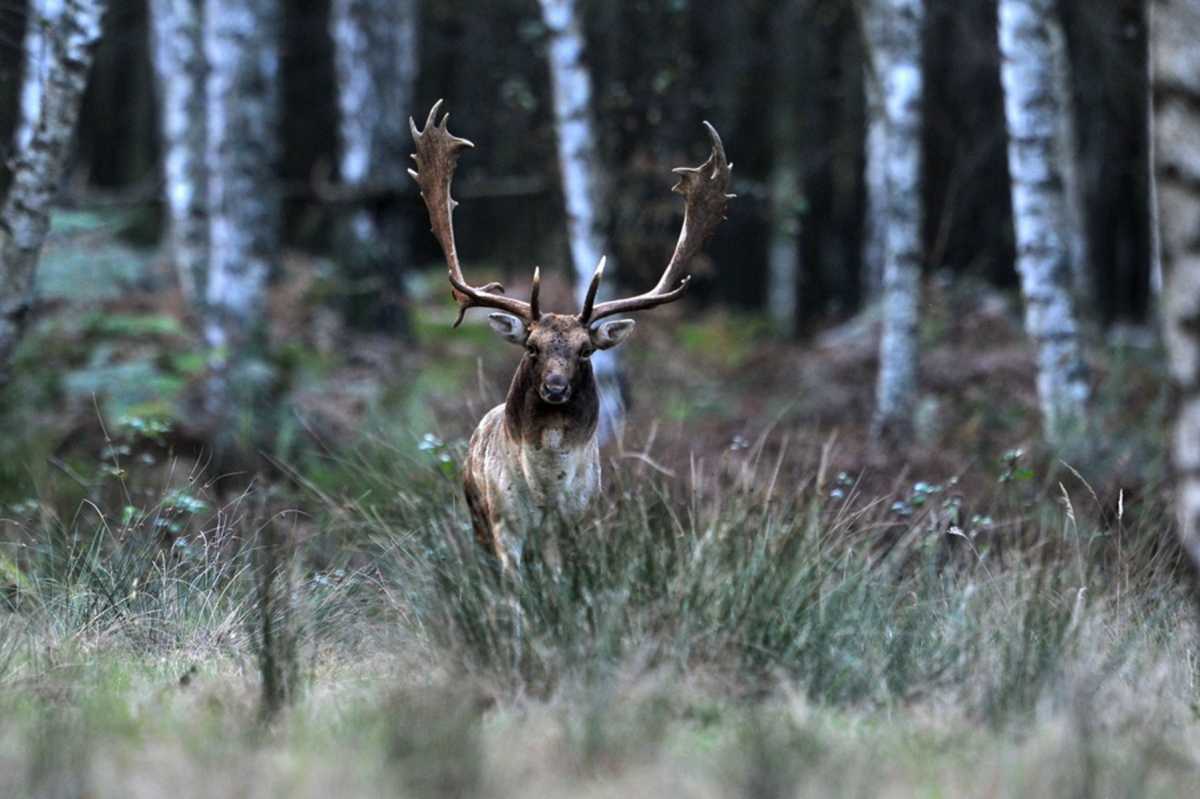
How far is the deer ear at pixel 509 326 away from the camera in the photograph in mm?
7566

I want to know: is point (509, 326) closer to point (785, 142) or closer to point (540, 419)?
point (540, 419)

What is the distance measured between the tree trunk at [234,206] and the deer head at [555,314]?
21.5 ft

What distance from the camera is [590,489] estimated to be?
748 centimetres

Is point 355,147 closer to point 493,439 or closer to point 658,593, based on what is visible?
point 493,439

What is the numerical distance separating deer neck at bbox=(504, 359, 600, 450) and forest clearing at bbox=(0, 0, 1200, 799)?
0.02m

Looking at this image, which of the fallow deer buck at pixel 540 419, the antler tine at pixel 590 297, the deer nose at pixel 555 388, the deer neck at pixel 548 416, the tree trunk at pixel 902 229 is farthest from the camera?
the tree trunk at pixel 902 229

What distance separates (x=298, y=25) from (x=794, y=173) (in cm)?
1243

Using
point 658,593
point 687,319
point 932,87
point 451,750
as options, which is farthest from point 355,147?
point 451,750

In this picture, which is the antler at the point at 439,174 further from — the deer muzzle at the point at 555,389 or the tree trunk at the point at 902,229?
the tree trunk at the point at 902,229

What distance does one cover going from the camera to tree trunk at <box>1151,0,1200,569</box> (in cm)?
516

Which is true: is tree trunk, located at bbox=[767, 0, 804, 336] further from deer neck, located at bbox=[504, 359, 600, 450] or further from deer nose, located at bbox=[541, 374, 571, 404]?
deer nose, located at bbox=[541, 374, 571, 404]

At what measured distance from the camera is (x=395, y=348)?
19.9 meters

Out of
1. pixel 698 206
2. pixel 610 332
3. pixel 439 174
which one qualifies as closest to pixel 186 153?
pixel 439 174

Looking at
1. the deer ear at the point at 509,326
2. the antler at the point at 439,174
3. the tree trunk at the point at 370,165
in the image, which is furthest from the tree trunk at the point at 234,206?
the deer ear at the point at 509,326
